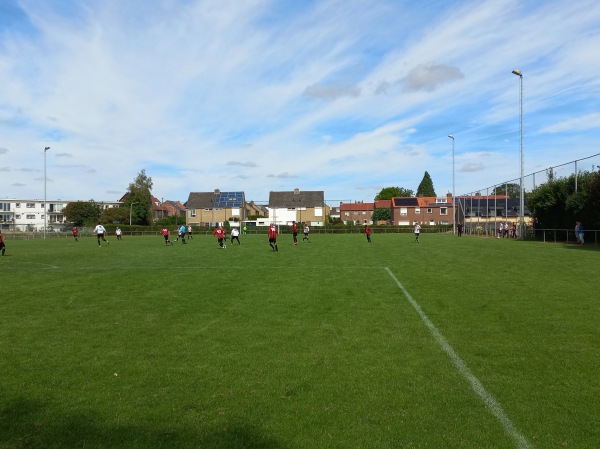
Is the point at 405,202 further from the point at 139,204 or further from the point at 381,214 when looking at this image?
the point at 139,204

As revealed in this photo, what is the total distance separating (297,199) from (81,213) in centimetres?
4632

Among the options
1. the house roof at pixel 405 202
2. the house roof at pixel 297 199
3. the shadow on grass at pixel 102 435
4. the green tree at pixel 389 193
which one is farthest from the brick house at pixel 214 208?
the shadow on grass at pixel 102 435

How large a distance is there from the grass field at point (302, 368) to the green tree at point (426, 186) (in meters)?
123

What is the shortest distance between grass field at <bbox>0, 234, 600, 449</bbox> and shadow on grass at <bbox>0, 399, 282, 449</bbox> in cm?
2

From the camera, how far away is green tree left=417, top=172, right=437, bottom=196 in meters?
130

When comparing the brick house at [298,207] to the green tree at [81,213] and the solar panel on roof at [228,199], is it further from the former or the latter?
the green tree at [81,213]

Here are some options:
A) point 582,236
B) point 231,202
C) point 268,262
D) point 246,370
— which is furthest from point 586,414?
point 231,202

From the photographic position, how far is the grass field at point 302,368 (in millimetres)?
3945

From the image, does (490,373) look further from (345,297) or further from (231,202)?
(231,202)

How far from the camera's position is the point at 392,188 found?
139125 mm

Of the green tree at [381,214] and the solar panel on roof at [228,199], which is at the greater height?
the solar panel on roof at [228,199]

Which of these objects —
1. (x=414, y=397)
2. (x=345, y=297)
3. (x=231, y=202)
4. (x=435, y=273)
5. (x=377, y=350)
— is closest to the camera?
(x=414, y=397)

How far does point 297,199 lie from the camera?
10019 centimetres

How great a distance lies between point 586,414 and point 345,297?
6.60 metres
